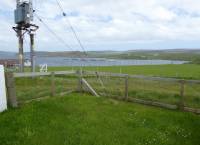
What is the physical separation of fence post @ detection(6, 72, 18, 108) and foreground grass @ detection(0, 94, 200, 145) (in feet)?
1.48

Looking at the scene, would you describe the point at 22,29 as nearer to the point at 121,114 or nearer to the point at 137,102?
the point at 137,102

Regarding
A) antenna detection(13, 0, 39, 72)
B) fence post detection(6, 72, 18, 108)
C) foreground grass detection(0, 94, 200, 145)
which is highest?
antenna detection(13, 0, 39, 72)

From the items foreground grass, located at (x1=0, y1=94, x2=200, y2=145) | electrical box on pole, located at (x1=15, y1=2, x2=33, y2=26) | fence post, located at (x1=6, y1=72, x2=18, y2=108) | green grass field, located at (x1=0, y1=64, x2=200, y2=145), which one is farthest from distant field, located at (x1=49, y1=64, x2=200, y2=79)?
fence post, located at (x1=6, y1=72, x2=18, y2=108)

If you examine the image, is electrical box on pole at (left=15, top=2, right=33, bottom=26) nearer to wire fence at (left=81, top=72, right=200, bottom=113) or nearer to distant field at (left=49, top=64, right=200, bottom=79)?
wire fence at (left=81, top=72, right=200, bottom=113)

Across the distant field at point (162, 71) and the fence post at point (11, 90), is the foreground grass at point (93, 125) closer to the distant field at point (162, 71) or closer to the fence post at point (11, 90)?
the fence post at point (11, 90)

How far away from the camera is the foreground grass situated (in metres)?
6.12

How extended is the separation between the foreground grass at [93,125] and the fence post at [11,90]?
0.45 metres

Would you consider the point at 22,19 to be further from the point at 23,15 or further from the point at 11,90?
the point at 11,90

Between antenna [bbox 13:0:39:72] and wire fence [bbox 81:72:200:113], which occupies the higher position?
antenna [bbox 13:0:39:72]

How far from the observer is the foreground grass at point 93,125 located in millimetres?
6125

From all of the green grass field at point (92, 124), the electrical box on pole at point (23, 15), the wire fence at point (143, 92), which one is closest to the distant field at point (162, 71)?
the wire fence at point (143, 92)

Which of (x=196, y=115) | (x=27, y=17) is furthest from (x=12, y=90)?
(x=27, y=17)

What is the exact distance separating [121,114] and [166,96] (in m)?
4.04

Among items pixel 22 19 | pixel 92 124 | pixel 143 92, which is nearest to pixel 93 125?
pixel 92 124
